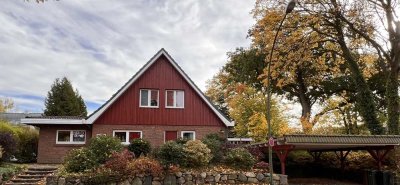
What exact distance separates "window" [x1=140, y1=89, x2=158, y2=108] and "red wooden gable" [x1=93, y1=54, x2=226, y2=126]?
0.27 meters

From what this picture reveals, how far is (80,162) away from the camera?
16844mm

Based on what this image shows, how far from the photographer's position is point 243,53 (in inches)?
1331

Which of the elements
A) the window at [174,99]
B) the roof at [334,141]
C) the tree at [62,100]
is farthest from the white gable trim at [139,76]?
the tree at [62,100]

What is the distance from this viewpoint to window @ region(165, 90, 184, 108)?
24.1 m

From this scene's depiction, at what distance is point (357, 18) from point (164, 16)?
1386 centimetres

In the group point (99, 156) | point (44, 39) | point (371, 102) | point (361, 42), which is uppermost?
point (361, 42)

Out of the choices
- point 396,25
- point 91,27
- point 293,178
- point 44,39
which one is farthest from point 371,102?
point 44,39

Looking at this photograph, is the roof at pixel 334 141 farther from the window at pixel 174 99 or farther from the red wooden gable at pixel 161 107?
the window at pixel 174 99

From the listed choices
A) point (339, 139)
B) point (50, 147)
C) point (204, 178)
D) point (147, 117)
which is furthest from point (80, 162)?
point (339, 139)

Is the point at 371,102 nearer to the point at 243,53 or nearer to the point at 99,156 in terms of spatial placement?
the point at 243,53

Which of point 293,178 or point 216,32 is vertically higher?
point 216,32

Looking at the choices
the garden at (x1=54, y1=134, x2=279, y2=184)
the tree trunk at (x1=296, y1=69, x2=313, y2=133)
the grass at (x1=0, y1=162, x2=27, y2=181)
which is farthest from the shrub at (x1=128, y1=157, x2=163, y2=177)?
the tree trunk at (x1=296, y1=69, x2=313, y2=133)

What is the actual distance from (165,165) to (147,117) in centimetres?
702

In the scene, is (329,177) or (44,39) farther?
(329,177)
